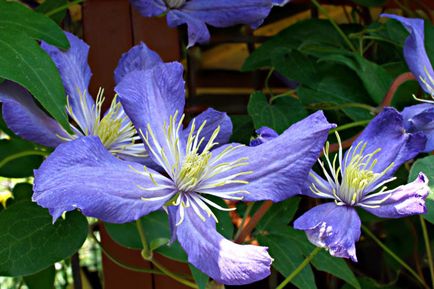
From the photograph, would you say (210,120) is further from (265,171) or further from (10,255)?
(10,255)

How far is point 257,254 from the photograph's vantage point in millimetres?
595

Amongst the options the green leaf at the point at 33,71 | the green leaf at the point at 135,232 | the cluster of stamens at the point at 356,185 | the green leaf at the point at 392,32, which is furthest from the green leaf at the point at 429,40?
the green leaf at the point at 33,71

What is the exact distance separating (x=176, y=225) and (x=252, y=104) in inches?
13.5

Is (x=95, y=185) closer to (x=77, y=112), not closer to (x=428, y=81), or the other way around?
(x=77, y=112)

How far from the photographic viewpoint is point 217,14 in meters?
0.87

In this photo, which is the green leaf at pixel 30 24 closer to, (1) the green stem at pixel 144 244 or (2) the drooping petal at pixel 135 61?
(2) the drooping petal at pixel 135 61

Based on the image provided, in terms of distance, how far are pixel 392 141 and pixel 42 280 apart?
0.47 meters

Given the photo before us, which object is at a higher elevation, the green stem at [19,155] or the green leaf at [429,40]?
the green leaf at [429,40]

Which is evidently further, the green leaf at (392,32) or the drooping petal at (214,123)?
the green leaf at (392,32)

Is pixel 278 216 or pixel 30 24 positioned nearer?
pixel 30 24

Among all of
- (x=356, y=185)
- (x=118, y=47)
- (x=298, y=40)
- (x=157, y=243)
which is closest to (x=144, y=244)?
(x=157, y=243)

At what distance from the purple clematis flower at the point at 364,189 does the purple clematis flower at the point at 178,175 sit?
0.15 feet

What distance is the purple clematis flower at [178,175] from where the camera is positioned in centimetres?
59

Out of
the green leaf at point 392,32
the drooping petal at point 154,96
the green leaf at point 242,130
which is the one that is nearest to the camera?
the drooping petal at point 154,96
